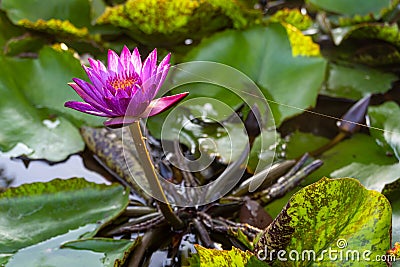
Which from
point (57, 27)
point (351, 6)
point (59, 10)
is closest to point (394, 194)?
point (351, 6)

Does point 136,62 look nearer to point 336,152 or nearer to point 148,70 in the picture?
point 148,70

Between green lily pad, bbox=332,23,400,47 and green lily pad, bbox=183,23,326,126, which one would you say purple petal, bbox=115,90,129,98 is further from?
green lily pad, bbox=332,23,400,47

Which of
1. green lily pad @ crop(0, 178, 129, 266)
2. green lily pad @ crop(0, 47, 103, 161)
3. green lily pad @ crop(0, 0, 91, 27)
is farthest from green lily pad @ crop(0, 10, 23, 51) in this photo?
green lily pad @ crop(0, 178, 129, 266)

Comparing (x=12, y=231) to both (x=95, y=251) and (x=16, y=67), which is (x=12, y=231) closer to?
(x=95, y=251)

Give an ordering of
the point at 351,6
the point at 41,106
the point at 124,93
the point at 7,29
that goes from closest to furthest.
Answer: the point at 124,93, the point at 41,106, the point at 7,29, the point at 351,6

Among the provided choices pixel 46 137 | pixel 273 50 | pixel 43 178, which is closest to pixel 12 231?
pixel 43 178

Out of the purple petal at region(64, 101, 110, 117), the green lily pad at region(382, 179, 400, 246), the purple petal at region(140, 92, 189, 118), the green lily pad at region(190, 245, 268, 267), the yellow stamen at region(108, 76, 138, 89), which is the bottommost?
the green lily pad at region(382, 179, 400, 246)
